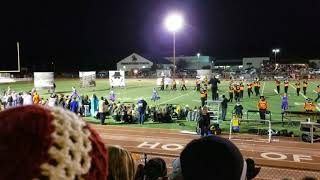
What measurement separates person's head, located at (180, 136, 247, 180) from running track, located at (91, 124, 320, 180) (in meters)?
9.66

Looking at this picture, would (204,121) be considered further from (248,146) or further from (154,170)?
(154,170)

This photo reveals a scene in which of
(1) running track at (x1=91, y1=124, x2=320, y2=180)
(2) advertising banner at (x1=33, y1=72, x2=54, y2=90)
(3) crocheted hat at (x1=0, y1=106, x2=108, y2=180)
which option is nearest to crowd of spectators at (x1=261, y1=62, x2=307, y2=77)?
(2) advertising banner at (x1=33, y1=72, x2=54, y2=90)

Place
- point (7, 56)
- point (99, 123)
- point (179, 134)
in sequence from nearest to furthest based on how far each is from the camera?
1. point (179, 134)
2. point (99, 123)
3. point (7, 56)

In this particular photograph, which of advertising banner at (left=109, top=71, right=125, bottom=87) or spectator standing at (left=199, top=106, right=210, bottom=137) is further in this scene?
advertising banner at (left=109, top=71, right=125, bottom=87)

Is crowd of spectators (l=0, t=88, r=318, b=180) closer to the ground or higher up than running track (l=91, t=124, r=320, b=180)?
higher up

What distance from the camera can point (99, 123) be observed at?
22641 millimetres

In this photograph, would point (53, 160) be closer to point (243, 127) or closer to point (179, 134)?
point (179, 134)

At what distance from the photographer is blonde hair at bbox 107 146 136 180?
2047mm

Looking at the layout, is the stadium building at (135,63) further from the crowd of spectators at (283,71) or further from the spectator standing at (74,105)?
the spectator standing at (74,105)

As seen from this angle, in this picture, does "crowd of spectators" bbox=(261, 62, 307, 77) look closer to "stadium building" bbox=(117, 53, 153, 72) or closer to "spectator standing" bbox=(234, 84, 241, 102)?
"spectator standing" bbox=(234, 84, 241, 102)

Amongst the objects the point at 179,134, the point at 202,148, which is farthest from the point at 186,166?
the point at 179,134

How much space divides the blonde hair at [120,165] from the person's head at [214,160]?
1.71 ft

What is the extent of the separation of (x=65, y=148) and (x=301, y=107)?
92.4 ft

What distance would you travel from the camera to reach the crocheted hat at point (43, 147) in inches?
37.7
